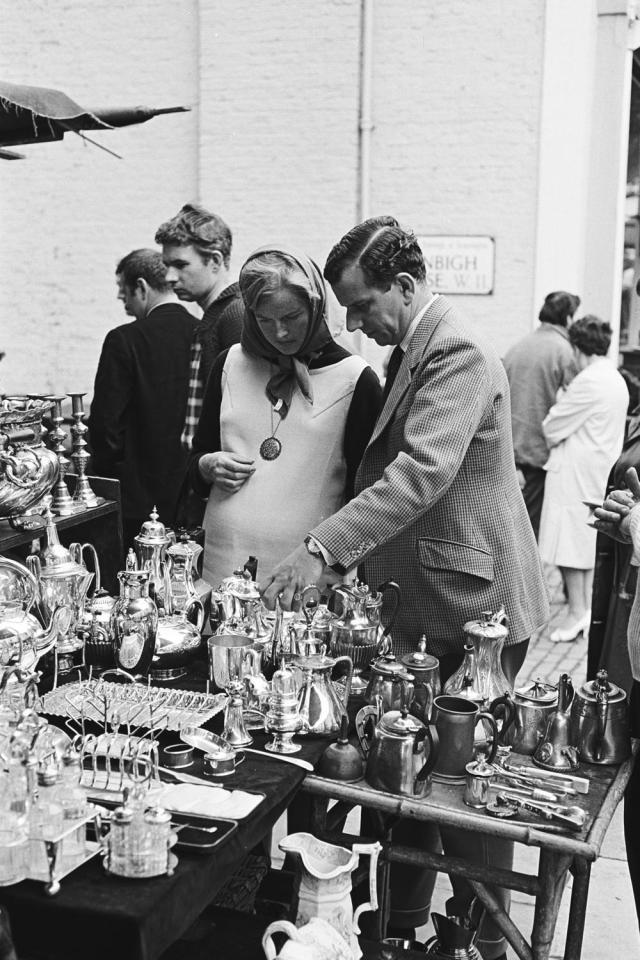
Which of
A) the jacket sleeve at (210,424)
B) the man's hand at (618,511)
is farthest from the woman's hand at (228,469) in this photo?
the man's hand at (618,511)

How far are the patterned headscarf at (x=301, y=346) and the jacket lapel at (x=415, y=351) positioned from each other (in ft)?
1.07

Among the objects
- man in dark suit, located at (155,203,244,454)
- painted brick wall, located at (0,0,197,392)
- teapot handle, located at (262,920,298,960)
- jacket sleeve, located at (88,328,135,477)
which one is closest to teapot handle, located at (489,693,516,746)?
teapot handle, located at (262,920,298,960)

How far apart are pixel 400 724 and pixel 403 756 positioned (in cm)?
6

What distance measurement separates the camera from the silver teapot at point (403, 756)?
2.13 meters

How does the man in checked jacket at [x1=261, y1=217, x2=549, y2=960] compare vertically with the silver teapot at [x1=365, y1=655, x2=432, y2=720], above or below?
above

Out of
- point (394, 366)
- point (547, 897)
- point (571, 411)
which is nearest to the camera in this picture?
point (547, 897)

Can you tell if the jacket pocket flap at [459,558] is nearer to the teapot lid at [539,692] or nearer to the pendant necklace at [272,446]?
the teapot lid at [539,692]

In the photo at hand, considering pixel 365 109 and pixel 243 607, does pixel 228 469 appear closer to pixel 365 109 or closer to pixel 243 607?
pixel 243 607

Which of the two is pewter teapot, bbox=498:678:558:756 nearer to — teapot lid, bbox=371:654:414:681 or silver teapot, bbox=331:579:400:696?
teapot lid, bbox=371:654:414:681

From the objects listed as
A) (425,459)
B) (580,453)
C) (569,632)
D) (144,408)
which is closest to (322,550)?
(425,459)

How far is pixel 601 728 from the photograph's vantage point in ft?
7.60

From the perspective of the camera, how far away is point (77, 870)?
1.71 meters

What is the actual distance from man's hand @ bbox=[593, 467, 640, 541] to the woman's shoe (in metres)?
3.37

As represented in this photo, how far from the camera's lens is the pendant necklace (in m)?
2.96
